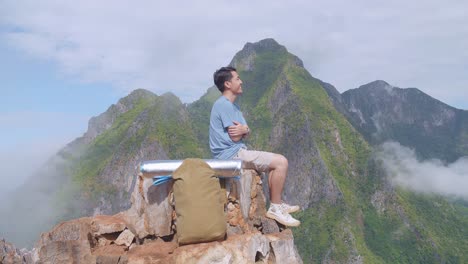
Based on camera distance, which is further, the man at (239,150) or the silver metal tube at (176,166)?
the man at (239,150)

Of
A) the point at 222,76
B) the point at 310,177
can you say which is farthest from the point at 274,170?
the point at 310,177

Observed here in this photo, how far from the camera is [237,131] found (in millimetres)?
7000

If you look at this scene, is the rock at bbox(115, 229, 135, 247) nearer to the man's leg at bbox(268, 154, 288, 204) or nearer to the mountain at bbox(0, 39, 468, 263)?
the man's leg at bbox(268, 154, 288, 204)

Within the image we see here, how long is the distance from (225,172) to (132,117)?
127 m

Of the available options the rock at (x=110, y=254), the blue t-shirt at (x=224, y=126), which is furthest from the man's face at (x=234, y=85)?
the rock at (x=110, y=254)

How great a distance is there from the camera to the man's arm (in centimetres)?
700

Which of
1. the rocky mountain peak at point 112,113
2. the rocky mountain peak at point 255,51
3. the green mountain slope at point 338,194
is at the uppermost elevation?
the rocky mountain peak at point 255,51

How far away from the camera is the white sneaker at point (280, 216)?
704 centimetres

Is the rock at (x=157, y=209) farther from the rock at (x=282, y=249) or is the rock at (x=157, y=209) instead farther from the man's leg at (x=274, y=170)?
the rock at (x=282, y=249)

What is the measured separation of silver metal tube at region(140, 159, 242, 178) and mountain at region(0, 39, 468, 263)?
9133 cm

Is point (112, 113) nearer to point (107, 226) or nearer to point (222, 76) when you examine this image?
point (107, 226)

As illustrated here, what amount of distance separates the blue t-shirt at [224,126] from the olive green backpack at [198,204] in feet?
2.93

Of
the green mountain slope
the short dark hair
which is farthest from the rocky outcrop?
the green mountain slope

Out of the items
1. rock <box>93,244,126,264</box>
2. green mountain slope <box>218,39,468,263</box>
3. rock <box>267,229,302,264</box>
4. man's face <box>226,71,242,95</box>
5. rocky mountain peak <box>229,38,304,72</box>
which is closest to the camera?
rock <box>93,244,126,264</box>
